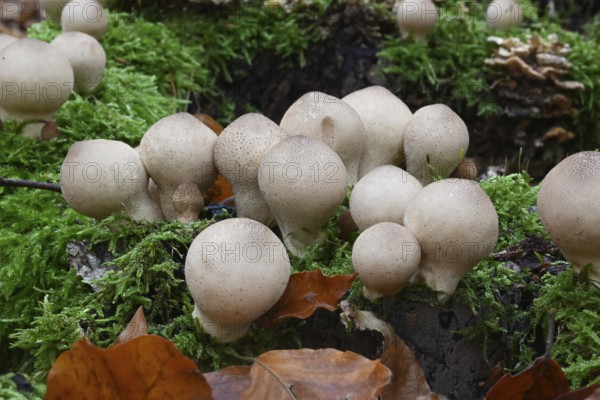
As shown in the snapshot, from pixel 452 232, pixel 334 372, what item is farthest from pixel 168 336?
pixel 452 232

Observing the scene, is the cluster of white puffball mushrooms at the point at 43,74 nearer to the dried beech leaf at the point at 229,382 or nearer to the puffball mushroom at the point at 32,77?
the puffball mushroom at the point at 32,77

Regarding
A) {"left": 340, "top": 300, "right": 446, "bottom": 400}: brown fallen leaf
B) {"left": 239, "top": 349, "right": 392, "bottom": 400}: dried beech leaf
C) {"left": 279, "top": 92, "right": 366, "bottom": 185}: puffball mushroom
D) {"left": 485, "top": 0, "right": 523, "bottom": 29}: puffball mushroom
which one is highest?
{"left": 279, "top": 92, "right": 366, "bottom": 185}: puffball mushroom

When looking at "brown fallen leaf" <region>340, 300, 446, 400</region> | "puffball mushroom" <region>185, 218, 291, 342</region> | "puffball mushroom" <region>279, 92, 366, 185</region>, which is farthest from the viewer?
"puffball mushroom" <region>279, 92, 366, 185</region>

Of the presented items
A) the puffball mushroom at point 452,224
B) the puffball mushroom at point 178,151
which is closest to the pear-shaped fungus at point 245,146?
the puffball mushroom at point 178,151

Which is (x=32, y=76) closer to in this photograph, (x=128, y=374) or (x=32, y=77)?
(x=32, y=77)

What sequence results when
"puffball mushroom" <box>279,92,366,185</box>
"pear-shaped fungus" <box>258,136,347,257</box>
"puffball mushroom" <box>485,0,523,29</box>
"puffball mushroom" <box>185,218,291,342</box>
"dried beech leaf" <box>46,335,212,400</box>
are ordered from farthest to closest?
"puffball mushroom" <box>485,0,523,29</box>
"puffball mushroom" <box>279,92,366,185</box>
"pear-shaped fungus" <box>258,136,347,257</box>
"puffball mushroom" <box>185,218,291,342</box>
"dried beech leaf" <box>46,335,212,400</box>

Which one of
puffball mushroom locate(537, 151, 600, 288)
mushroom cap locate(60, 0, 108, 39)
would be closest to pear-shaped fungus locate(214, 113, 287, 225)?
puffball mushroom locate(537, 151, 600, 288)

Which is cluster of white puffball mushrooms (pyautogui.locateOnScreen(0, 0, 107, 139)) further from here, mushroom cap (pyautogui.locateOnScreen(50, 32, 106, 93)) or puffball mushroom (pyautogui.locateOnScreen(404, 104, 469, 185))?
puffball mushroom (pyautogui.locateOnScreen(404, 104, 469, 185))

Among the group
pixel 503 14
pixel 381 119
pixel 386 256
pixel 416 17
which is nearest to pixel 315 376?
pixel 386 256
